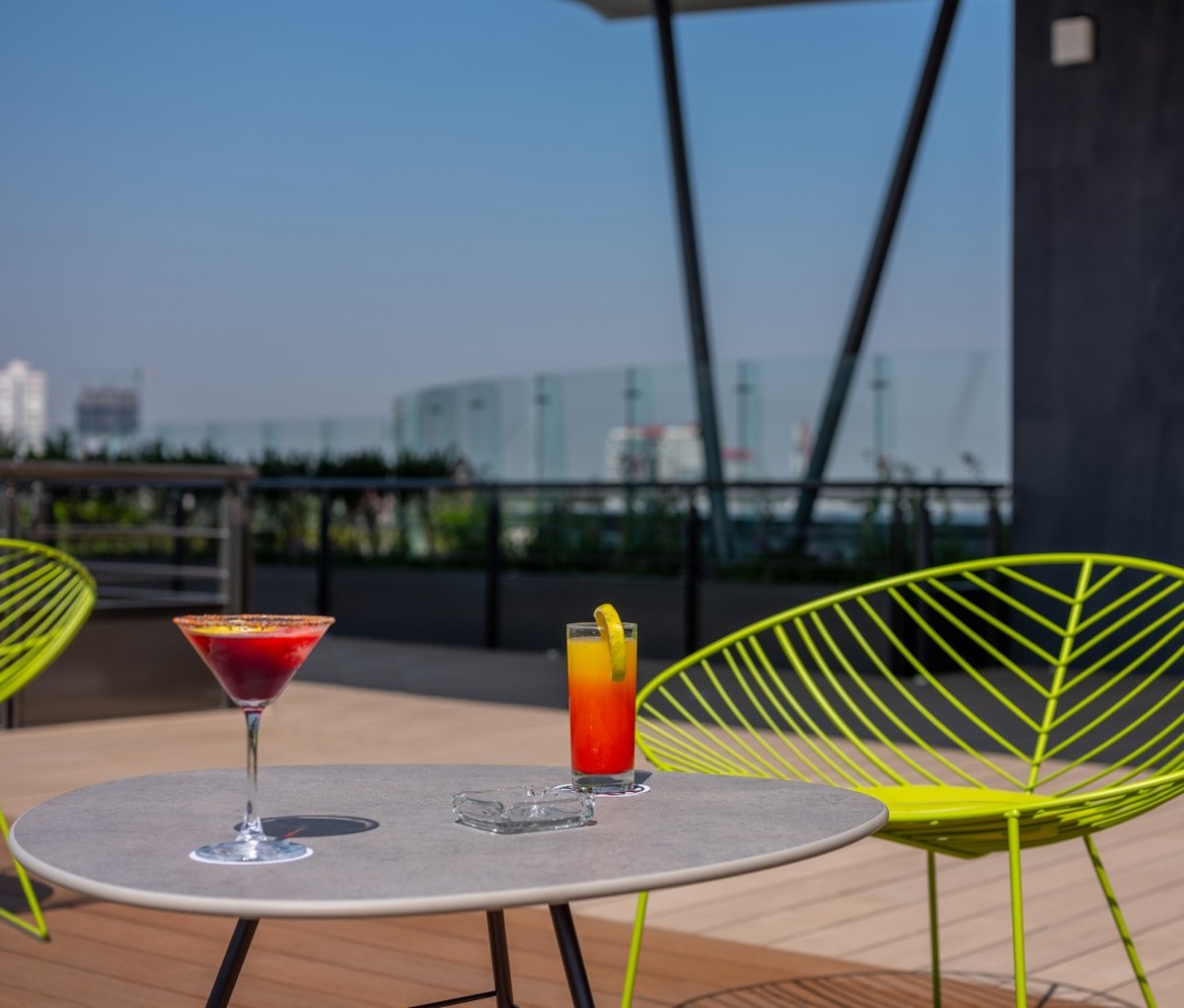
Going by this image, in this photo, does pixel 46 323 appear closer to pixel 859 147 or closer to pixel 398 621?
pixel 859 147

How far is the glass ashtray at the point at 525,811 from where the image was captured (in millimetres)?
1119

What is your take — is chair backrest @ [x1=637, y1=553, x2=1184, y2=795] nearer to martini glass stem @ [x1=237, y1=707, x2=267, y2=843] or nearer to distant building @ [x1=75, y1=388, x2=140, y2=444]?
martini glass stem @ [x1=237, y1=707, x2=267, y2=843]

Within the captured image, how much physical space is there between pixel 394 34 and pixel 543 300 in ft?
10.8

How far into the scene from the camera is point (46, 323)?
17.2 m

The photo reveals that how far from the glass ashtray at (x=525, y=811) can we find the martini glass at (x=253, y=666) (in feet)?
0.43

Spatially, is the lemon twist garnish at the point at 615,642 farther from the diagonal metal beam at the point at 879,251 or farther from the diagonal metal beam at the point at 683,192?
the diagonal metal beam at the point at 683,192

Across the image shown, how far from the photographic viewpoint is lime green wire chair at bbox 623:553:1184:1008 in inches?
61.9

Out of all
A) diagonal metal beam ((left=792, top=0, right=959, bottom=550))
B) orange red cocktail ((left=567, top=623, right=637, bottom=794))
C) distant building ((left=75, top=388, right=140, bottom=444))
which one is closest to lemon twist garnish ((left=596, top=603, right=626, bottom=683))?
orange red cocktail ((left=567, top=623, right=637, bottom=794))

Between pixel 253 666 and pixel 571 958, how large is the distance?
0.99 feet

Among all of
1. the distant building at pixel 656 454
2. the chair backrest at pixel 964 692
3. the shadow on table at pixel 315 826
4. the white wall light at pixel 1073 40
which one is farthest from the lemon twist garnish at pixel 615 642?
the distant building at pixel 656 454

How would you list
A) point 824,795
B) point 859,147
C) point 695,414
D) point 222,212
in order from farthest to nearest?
point 222,212
point 859,147
point 695,414
point 824,795

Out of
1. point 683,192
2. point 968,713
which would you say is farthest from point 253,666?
point 683,192

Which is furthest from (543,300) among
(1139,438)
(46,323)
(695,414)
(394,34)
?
(1139,438)

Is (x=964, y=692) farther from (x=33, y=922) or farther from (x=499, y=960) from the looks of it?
(x=499, y=960)
